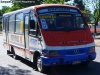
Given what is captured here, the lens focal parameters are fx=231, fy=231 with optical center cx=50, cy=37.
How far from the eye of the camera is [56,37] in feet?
26.6

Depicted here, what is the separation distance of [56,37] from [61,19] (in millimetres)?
948

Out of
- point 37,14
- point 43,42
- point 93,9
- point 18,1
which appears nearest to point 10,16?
point 37,14

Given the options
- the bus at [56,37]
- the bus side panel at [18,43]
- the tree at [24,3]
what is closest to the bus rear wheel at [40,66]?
the bus at [56,37]

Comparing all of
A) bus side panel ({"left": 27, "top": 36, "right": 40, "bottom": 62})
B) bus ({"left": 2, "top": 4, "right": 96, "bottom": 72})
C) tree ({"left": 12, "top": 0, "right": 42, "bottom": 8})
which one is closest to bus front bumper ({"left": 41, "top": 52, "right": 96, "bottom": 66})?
bus ({"left": 2, "top": 4, "right": 96, "bottom": 72})

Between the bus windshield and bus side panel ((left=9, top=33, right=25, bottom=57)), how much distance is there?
7.65 ft

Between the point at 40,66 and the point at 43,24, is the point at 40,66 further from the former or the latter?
the point at 43,24

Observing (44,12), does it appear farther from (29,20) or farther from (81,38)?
(81,38)

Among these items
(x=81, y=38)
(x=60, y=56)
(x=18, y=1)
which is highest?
(x=18, y=1)

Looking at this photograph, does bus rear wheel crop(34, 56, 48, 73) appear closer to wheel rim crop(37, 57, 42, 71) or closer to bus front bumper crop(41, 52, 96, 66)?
wheel rim crop(37, 57, 42, 71)

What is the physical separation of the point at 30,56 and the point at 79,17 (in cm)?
254

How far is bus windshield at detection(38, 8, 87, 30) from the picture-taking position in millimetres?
8516

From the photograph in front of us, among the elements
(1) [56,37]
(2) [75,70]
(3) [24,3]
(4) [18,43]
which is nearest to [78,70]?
(2) [75,70]

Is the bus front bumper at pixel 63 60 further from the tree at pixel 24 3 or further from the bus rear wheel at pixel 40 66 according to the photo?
the tree at pixel 24 3

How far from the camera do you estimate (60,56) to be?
25.8 ft
